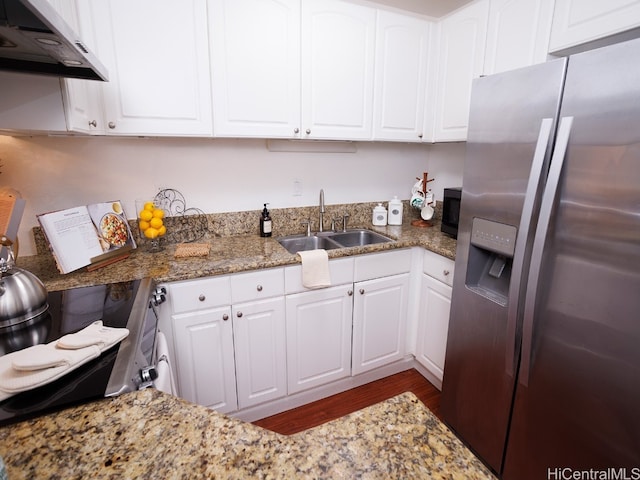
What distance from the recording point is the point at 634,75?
0.92 meters

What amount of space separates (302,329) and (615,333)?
1.32 metres

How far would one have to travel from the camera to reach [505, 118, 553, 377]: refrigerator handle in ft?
3.73

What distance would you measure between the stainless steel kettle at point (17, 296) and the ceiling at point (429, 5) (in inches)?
89.5

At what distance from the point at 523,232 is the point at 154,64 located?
5.70 feet

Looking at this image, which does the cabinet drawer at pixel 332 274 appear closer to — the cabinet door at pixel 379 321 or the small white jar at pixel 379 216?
the cabinet door at pixel 379 321

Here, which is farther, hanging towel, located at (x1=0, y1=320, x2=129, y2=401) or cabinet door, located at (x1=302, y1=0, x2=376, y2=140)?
cabinet door, located at (x1=302, y1=0, x2=376, y2=140)

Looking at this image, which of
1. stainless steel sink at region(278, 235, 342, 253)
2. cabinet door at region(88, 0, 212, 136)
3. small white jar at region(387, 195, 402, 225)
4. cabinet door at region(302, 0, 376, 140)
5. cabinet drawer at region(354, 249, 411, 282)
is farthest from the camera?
small white jar at region(387, 195, 402, 225)

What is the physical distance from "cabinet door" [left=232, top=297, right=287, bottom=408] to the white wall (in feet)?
2.42

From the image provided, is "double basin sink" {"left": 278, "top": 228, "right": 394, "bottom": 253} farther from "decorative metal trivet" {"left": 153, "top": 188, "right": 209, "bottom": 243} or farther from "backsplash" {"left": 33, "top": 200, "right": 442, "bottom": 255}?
"decorative metal trivet" {"left": 153, "top": 188, "right": 209, "bottom": 243}

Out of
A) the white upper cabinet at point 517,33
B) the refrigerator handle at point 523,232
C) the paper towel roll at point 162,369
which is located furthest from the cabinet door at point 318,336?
the white upper cabinet at point 517,33

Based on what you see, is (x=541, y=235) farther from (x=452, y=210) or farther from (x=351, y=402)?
(x=351, y=402)

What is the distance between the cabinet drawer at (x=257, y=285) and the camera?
5.28 ft

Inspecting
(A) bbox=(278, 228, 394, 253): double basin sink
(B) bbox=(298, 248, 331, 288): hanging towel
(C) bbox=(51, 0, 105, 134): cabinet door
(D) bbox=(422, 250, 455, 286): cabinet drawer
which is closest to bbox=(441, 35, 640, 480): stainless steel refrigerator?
(D) bbox=(422, 250, 455, 286): cabinet drawer

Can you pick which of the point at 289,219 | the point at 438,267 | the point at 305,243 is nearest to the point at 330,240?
the point at 305,243
